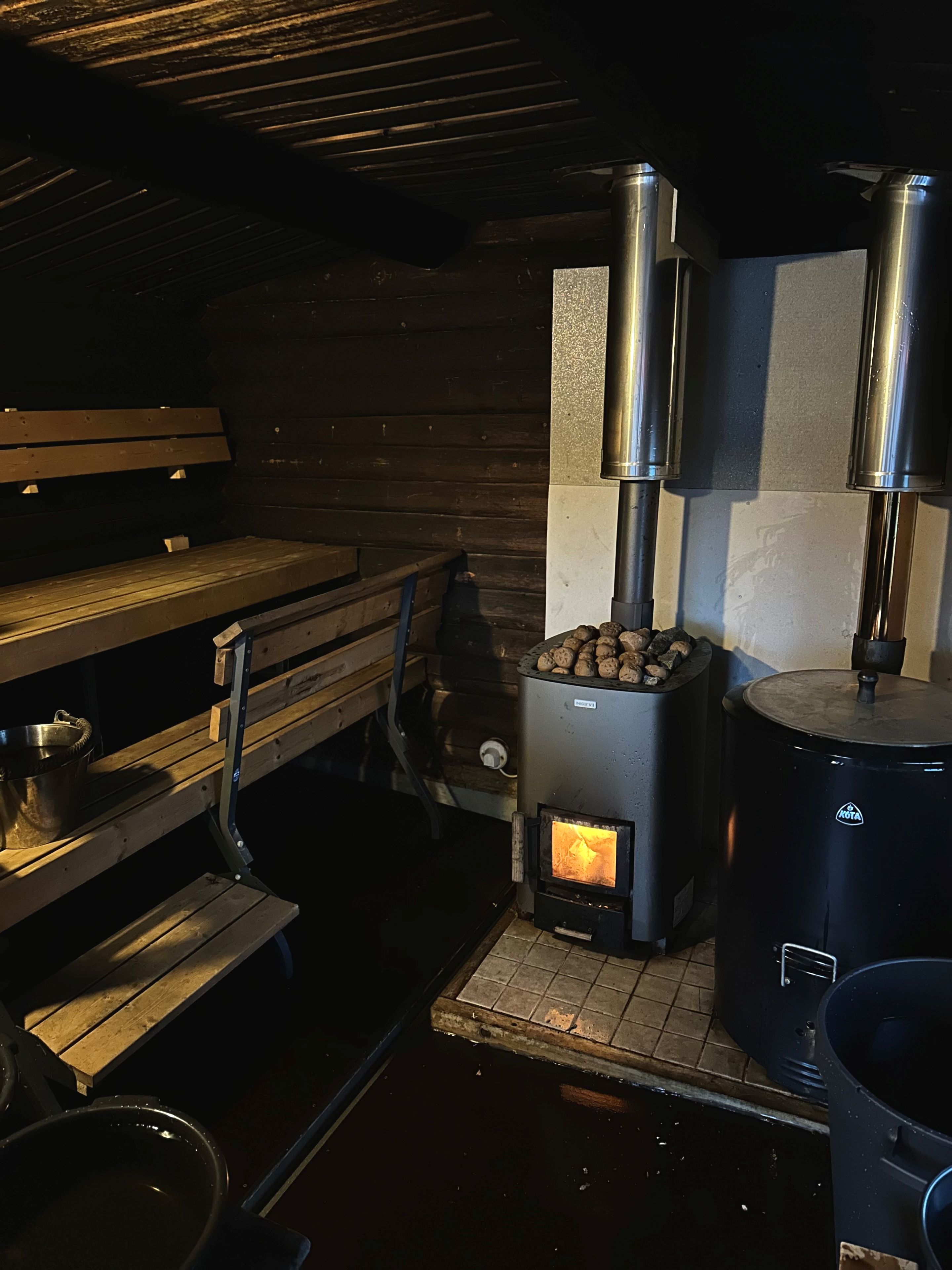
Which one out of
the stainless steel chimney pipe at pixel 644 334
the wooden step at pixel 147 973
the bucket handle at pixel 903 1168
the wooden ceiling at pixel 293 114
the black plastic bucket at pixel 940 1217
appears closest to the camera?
the black plastic bucket at pixel 940 1217

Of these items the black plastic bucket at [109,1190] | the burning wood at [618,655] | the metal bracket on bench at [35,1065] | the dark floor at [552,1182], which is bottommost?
the dark floor at [552,1182]

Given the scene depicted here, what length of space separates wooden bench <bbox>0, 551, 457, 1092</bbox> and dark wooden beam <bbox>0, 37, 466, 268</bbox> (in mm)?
1168

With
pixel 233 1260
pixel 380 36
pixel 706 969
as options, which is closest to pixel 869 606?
pixel 706 969

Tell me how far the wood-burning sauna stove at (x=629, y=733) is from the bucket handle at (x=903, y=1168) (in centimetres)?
133

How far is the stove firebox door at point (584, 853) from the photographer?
8.79ft

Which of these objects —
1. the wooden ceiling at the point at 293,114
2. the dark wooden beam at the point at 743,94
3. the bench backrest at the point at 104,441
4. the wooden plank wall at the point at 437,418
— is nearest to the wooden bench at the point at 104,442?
the bench backrest at the point at 104,441

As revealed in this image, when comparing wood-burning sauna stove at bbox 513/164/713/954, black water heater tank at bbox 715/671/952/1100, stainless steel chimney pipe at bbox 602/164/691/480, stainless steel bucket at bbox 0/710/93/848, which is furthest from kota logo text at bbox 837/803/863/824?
stainless steel bucket at bbox 0/710/93/848

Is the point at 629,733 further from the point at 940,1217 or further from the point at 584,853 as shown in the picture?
the point at 940,1217

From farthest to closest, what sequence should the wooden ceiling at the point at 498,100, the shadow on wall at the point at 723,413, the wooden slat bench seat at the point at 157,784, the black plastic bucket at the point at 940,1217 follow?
the shadow on wall at the point at 723,413 < the wooden slat bench seat at the point at 157,784 < the wooden ceiling at the point at 498,100 < the black plastic bucket at the point at 940,1217

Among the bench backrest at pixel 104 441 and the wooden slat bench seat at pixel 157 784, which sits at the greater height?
the bench backrest at pixel 104 441

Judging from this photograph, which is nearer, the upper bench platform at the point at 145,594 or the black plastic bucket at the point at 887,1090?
the black plastic bucket at the point at 887,1090

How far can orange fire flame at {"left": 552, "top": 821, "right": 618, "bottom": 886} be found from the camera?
2.71 metres

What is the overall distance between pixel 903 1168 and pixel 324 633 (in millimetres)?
2162

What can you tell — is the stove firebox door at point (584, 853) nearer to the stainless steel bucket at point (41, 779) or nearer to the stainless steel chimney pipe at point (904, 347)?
the stainless steel chimney pipe at point (904, 347)
